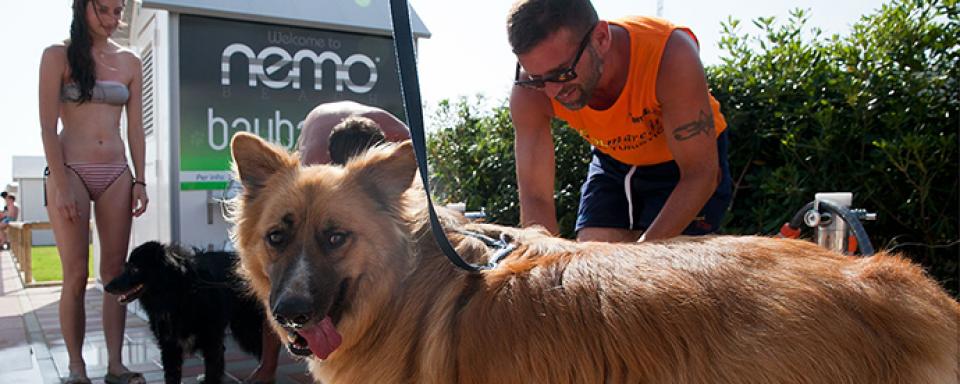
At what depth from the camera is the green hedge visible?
14.3 ft

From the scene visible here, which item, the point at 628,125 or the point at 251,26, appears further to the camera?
the point at 251,26

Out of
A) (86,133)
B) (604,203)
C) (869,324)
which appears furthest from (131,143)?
(869,324)

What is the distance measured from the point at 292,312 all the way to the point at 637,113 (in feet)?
6.04

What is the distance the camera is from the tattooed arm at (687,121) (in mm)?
3006

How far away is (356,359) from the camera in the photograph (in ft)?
7.80

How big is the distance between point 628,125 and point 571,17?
0.70 metres

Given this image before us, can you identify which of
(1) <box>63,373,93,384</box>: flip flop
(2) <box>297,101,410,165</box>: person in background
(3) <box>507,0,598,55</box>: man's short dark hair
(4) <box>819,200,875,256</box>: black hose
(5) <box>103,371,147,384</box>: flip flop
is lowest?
(5) <box>103,371,147,384</box>: flip flop

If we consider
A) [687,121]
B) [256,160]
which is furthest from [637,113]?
[256,160]

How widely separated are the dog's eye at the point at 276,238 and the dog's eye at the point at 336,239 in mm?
170

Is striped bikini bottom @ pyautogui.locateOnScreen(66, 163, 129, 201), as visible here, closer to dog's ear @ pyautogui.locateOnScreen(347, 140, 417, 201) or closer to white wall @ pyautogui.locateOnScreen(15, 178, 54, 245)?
dog's ear @ pyautogui.locateOnScreen(347, 140, 417, 201)

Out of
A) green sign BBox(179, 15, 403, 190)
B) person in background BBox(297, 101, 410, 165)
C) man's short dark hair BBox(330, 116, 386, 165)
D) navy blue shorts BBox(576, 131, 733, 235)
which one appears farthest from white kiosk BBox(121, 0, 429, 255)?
navy blue shorts BBox(576, 131, 733, 235)

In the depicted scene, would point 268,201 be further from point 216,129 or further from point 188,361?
point 216,129

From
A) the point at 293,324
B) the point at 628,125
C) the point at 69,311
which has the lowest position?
the point at 69,311

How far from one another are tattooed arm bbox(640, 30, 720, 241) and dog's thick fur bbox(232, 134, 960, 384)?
2.50 feet
